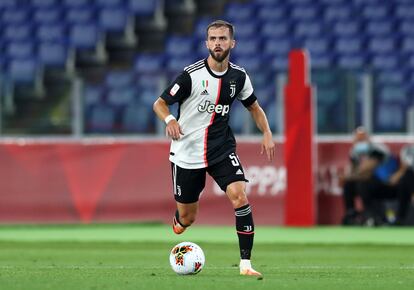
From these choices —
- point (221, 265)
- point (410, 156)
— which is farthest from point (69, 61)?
point (221, 265)

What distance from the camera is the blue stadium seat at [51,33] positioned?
25.1 metres

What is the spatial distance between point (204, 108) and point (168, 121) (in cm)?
51

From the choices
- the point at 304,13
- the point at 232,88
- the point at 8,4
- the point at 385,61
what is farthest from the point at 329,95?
the point at 8,4

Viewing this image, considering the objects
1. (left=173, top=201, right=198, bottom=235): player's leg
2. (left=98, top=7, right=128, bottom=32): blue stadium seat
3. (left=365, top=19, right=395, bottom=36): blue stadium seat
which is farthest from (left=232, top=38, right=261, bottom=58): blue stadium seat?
(left=173, top=201, right=198, bottom=235): player's leg

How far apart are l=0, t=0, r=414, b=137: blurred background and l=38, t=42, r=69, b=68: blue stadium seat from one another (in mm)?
22

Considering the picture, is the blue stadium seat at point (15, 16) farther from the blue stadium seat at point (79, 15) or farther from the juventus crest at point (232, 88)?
the juventus crest at point (232, 88)

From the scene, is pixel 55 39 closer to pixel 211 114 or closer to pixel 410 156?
pixel 410 156

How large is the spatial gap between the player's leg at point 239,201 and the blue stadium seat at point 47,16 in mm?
16697

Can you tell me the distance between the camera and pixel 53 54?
24656mm

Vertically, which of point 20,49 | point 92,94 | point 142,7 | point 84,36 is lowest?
point 92,94

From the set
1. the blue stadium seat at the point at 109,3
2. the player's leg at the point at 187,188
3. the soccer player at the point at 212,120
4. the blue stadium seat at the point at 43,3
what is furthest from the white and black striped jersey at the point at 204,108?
the blue stadium seat at the point at 43,3

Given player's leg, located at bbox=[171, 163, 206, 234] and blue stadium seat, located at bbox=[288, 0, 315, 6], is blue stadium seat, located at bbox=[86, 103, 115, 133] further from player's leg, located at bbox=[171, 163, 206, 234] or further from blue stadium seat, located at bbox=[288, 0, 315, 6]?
player's leg, located at bbox=[171, 163, 206, 234]

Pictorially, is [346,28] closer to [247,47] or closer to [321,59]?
[321,59]

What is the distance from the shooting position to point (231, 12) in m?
25.4
